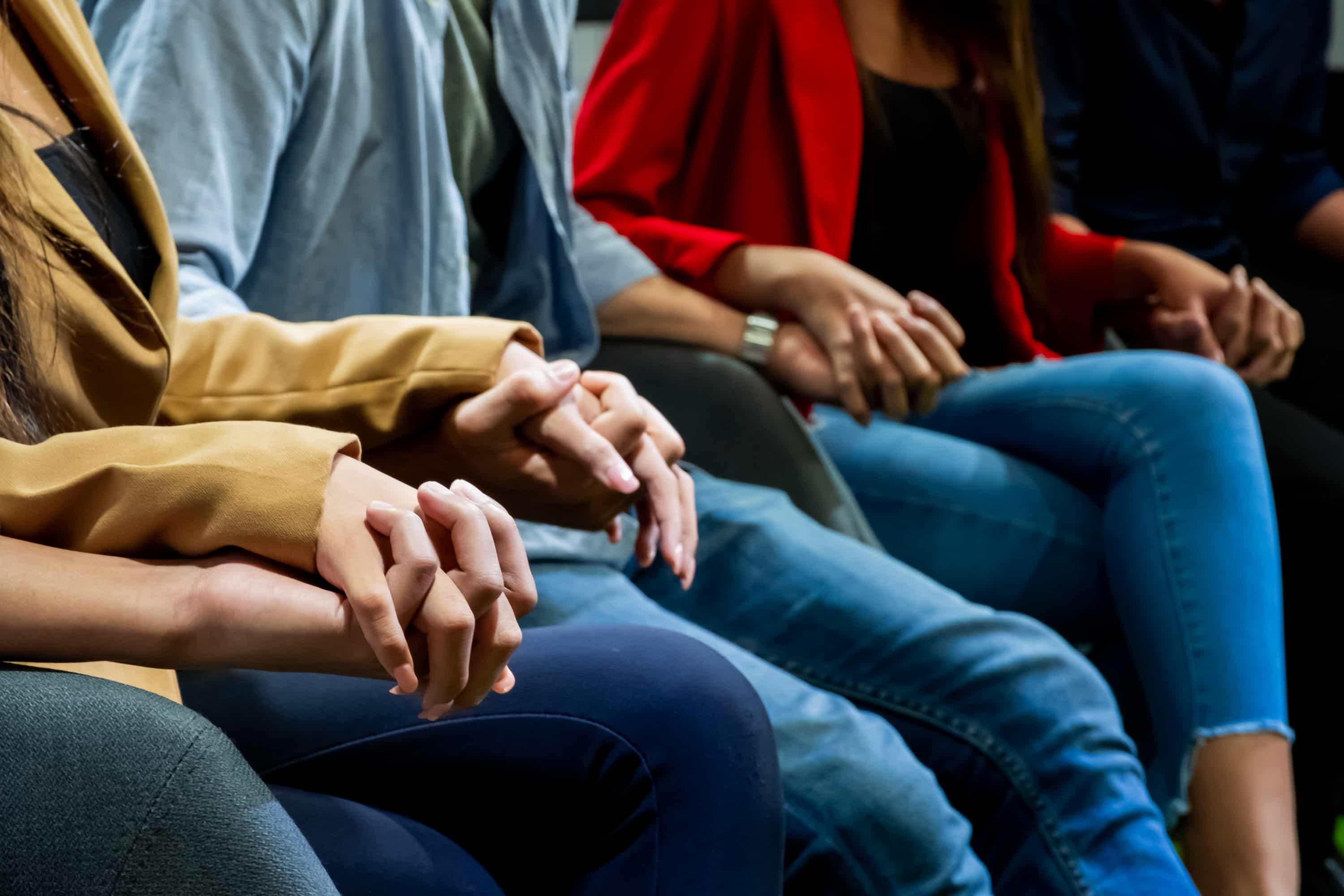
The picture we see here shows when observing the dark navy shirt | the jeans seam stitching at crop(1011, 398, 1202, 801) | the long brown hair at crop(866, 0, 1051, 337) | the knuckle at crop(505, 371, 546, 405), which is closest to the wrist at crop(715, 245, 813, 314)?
the jeans seam stitching at crop(1011, 398, 1202, 801)

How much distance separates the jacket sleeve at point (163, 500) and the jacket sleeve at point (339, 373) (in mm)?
195

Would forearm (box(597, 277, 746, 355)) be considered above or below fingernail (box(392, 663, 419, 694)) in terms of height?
below

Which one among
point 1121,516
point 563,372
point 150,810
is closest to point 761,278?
point 1121,516

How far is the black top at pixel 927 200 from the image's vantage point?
3.94ft

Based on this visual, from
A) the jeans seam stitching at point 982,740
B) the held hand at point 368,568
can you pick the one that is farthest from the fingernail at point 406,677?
the jeans seam stitching at point 982,740

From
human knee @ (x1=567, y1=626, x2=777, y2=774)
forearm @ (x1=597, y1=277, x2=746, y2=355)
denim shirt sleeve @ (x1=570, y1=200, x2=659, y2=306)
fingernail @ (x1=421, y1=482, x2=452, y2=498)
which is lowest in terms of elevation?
forearm @ (x1=597, y1=277, x2=746, y2=355)

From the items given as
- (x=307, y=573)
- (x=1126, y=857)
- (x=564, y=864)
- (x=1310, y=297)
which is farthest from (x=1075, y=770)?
(x=1310, y=297)

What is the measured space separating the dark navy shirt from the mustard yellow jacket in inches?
48.1

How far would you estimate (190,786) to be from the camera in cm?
33

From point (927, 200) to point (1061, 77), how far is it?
19.9 inches

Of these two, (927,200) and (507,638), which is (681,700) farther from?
(927,200)

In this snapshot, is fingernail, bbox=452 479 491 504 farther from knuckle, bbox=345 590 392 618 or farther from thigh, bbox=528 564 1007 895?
thigh, bbox=528 564 1007 895

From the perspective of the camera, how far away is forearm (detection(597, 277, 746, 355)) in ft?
3.29

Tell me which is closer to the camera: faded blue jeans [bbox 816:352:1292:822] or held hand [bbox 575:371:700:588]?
held hand [bbox 575:371:700:588]
